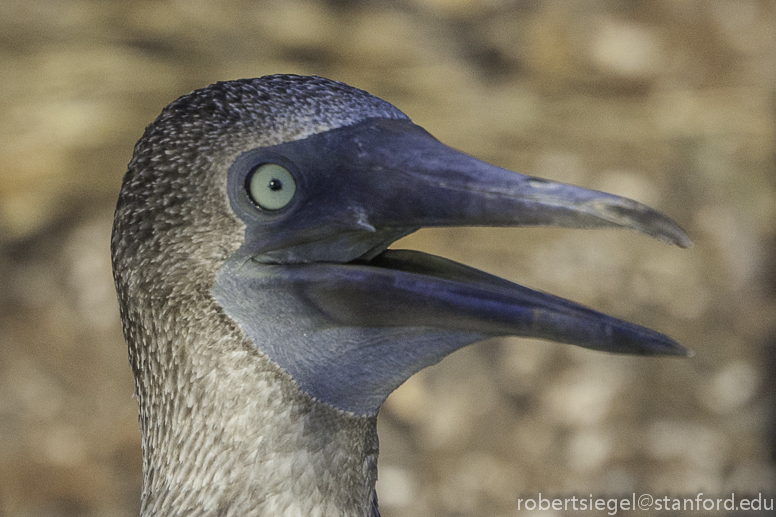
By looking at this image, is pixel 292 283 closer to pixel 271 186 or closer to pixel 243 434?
pixel 271 186

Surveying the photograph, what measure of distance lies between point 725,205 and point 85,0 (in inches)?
197

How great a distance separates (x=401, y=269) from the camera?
6.17ft

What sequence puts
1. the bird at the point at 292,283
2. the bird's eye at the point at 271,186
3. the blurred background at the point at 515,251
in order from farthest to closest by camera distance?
1. the blurred background at the point at 515,251
2. the bird's eye at the point at 271,186
3. the bird at the point at 292,283

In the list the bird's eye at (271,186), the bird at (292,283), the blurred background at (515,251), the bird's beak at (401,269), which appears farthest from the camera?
the blurred background at (515,251)

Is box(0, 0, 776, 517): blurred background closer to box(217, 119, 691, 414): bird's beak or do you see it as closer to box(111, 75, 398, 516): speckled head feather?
box(111, 75, 398, 516): speckled head feather

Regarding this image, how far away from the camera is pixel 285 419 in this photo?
1.85 metres

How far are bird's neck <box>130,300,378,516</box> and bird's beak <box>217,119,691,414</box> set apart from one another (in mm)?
72


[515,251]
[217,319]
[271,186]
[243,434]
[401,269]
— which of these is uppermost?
[515,251]

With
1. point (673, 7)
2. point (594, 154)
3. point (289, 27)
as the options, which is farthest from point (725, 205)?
point (289, 27)

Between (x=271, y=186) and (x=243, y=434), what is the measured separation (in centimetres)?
63

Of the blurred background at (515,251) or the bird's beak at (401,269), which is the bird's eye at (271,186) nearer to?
the bird's beak at (401,269)

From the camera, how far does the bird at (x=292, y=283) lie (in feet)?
5.49

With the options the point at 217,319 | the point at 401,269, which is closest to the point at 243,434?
the point at 217,319

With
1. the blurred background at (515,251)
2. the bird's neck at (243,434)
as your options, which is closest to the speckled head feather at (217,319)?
the bird's neck at (243,434)
